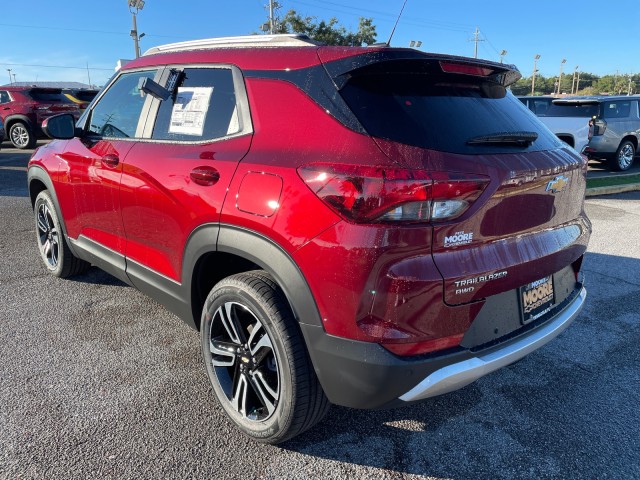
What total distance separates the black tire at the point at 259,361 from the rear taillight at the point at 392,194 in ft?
1.78

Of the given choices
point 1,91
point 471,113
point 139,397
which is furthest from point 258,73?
point 1,91

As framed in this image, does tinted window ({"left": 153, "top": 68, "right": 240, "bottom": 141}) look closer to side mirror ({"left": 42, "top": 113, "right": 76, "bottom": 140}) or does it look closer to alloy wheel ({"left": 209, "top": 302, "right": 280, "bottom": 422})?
alloy wheel ({"left": 209, "top": 302, "right": 280, "bottom": 422})

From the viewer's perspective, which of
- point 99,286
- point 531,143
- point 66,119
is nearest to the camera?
point 531,143

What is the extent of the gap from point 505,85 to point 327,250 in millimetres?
1427

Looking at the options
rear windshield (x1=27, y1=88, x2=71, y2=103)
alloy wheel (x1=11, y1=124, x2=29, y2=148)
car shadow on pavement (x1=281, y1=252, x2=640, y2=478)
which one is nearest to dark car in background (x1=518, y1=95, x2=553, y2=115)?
car shadow on pavement (x1=281, y1=252, x2=640, y2=478)

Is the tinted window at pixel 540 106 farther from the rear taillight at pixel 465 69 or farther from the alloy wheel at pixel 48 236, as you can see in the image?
the alloy wheel at pixel 48 236

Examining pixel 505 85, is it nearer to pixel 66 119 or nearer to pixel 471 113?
pixel 471 113

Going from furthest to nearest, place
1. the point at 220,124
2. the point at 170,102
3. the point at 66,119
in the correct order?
the point at 66,119, the point at 170,102, the point at 220,124

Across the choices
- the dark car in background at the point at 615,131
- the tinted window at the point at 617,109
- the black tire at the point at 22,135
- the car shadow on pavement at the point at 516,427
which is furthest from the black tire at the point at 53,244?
the tinted window at the point at 617,109

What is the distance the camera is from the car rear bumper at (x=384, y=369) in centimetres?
185

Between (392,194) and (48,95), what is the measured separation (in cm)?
1569

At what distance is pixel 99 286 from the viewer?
164 inches

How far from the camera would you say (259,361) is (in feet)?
7.52

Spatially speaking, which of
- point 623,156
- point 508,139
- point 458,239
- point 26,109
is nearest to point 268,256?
point 458,239
